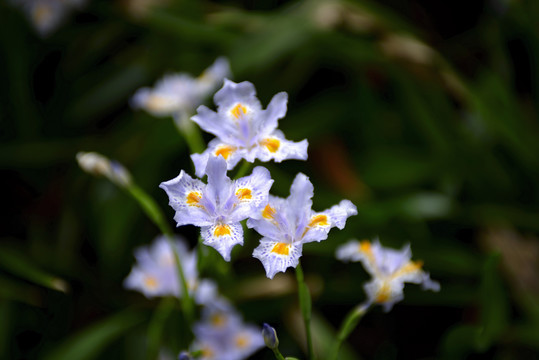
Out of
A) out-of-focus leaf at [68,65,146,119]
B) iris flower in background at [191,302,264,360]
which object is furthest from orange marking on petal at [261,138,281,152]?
out-of-focus leaf at [68,65,146,119]

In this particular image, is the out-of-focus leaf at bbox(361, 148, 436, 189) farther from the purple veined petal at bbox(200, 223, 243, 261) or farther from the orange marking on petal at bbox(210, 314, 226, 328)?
the purple veined petal at bbox(200, 223, 243, 261)

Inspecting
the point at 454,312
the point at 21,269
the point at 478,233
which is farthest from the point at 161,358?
the point at 478,233

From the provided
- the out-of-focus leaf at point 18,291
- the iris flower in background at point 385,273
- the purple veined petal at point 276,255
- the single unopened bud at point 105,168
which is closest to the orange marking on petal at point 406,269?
the iris flower in background at point 385,273

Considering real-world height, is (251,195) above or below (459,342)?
above

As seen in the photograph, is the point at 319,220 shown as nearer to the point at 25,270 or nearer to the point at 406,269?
the point at 406,269

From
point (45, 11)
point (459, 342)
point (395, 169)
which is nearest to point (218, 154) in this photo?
point (459, 342)

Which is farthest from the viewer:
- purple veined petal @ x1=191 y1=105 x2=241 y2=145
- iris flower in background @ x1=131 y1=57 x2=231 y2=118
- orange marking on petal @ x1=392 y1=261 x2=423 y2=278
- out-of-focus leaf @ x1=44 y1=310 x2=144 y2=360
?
out-of-focus leaf @ x1=44 y1=310 x2=144 y2=360

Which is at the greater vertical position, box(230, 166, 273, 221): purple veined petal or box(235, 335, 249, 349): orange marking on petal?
box(230, 166, 273, 221): purple veined petal
